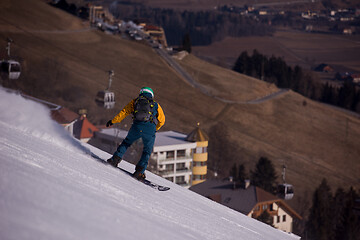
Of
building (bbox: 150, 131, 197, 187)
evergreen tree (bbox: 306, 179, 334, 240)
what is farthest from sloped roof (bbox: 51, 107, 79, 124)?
evergreen tree (bbox: 306, 179, 334, 240)

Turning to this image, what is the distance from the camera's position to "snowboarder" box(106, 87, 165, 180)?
8.01 m

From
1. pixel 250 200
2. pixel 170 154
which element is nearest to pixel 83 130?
pixel 170 154

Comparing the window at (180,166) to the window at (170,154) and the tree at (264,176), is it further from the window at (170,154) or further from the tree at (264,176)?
the tree at (264,176)

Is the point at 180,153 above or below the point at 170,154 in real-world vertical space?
below

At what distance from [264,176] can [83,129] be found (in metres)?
20.5

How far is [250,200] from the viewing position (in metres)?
38.5

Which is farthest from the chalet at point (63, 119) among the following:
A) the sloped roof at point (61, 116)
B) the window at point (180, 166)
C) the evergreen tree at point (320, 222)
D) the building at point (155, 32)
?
the building at point (155, 32)

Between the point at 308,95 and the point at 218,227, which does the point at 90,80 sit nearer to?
the point at 308,95

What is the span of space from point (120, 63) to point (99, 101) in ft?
114

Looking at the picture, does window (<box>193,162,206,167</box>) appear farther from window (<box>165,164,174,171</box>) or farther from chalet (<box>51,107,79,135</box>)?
chalet (<box>51,107,79,135</box>)

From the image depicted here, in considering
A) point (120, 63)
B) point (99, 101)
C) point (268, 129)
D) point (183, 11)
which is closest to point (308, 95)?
point (268, 129)

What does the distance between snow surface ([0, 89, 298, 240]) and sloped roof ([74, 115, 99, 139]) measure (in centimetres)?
3532

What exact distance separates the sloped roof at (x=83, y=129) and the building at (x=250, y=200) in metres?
10.5

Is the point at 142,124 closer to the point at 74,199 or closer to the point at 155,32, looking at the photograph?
the point at 74,199
